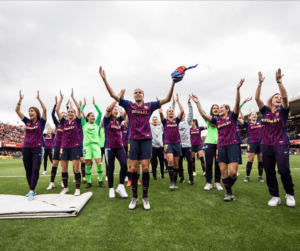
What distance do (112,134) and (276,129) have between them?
11.9ft

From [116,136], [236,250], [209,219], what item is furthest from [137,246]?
[116,136]

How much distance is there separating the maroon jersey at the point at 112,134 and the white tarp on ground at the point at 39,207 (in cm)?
138

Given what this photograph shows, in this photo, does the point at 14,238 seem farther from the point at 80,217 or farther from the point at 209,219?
the point at 209,219

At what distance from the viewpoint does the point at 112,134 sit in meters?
4.93

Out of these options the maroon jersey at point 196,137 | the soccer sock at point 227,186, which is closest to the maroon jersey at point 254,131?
the maroon jersey at point 196,137

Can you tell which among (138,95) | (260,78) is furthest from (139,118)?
(260,78)

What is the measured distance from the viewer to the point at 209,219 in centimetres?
301

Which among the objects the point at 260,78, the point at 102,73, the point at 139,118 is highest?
the point at 102,73

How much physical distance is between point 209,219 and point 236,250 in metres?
0.87

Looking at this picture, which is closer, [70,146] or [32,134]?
[32,134]

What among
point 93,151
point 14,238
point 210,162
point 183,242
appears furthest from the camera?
point 93,151

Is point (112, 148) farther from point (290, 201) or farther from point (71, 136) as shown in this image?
point (290, 201)

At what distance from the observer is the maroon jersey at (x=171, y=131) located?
18.3 ft

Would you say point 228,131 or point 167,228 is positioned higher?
point 228,131
